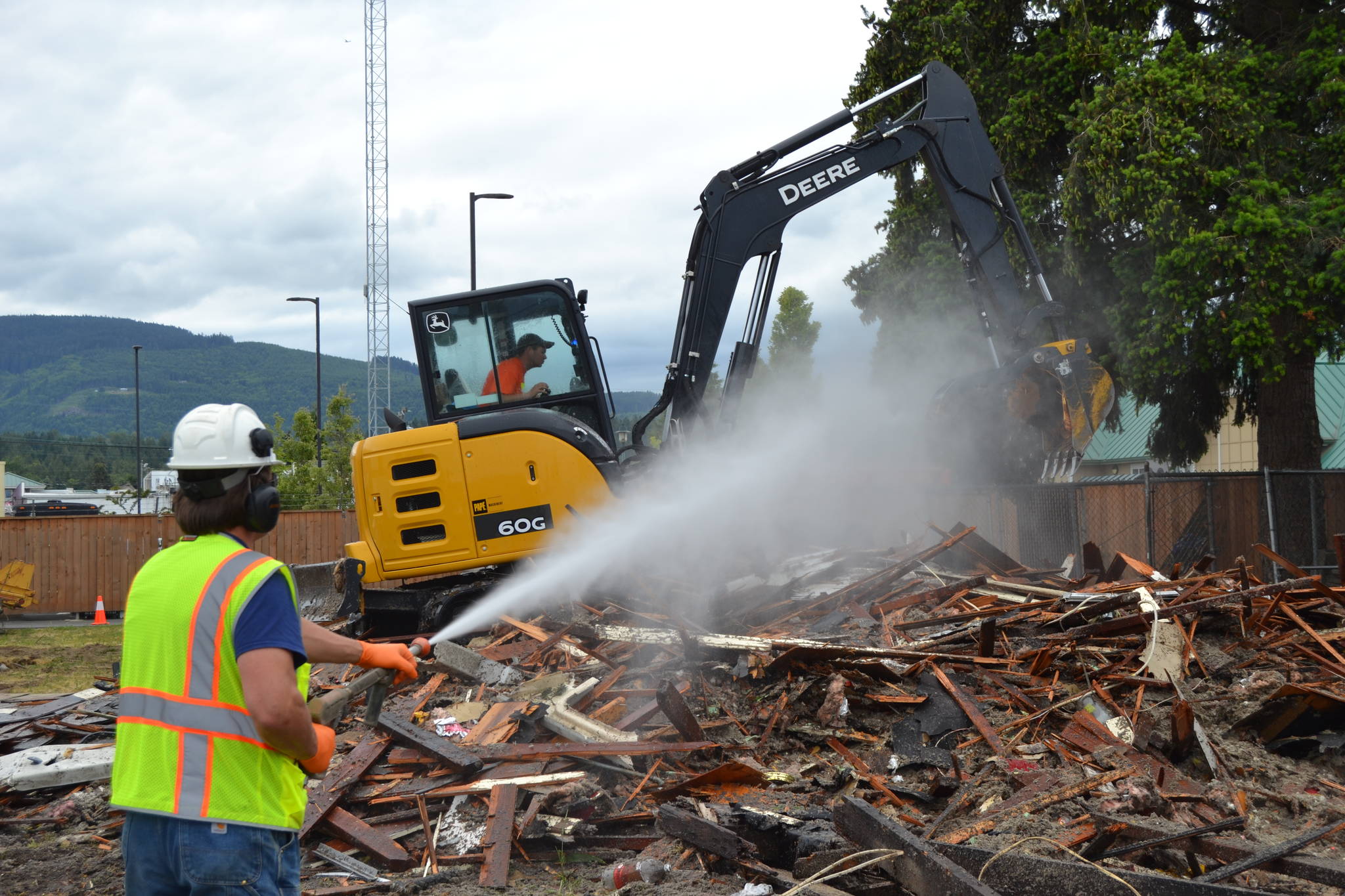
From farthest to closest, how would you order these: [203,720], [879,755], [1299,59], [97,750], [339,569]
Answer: [1299,59] → [339,569] → [97,750] → [879,755] → [203,720]

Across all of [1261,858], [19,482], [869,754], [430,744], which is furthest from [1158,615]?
[19,482]

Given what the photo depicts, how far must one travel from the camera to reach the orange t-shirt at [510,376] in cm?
995

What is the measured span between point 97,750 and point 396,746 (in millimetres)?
2315

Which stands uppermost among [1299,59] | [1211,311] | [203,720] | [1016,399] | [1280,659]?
[1299,59]

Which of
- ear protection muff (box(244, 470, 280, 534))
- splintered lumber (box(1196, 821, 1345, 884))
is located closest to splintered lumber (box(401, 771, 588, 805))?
splintered lumber (box(1196, 821, 1345, 884))

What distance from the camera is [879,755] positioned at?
607 cm

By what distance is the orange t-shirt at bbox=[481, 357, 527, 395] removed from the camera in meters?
9.95

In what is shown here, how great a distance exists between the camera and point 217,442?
276 centimetres

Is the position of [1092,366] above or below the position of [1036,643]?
above

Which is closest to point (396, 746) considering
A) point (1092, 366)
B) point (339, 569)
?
point (339, 569)

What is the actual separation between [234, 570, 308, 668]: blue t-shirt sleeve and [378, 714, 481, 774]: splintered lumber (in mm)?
3546

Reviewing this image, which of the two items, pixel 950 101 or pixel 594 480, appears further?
pixel 950 101

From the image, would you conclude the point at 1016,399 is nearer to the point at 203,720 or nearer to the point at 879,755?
the point at 879,755

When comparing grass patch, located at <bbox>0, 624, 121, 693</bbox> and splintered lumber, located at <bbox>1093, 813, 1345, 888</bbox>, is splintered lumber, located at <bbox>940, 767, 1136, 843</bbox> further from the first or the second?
grass patch, located at <bbox>0, 624, 121, 693</bbox>
